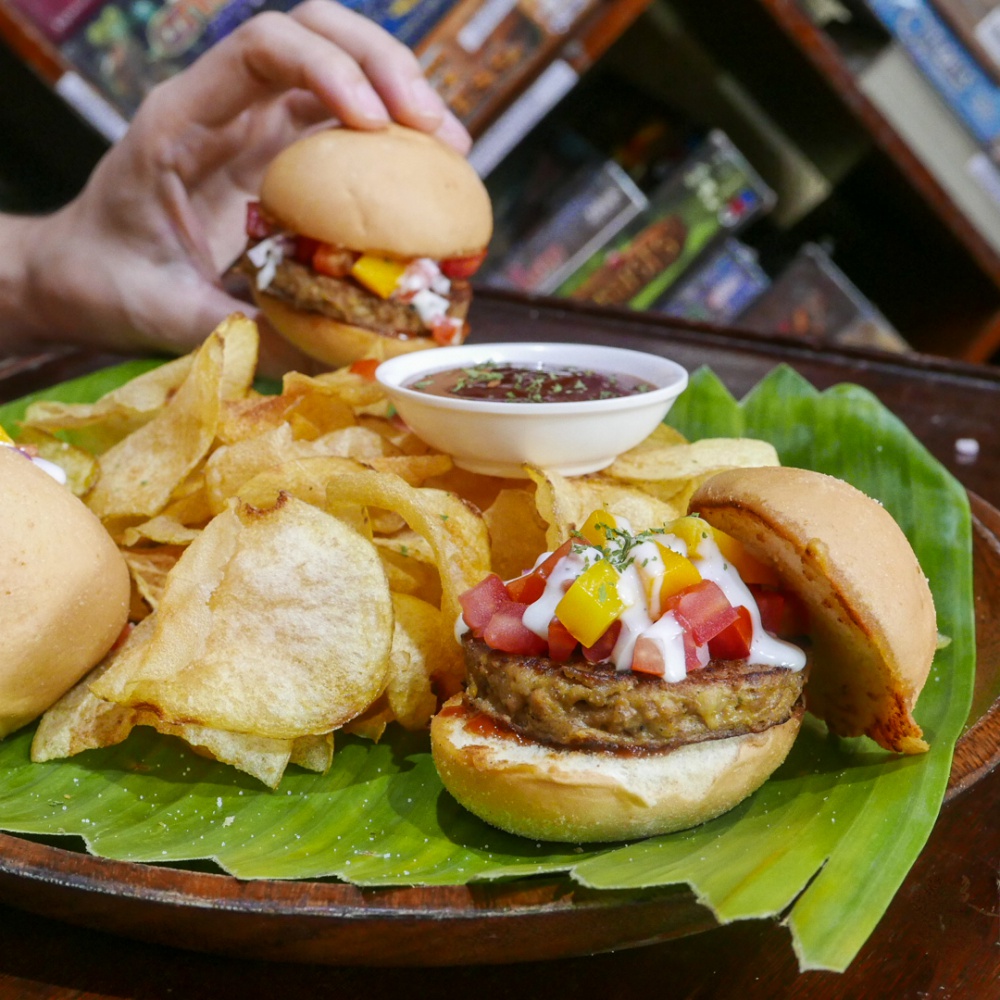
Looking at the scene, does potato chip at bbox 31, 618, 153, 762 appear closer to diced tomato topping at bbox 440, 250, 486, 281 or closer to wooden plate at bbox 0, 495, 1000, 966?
wooden plate at bbox 0, 495, 1000, 966

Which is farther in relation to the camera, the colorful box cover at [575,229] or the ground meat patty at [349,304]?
the colorful box cover at [575,229]

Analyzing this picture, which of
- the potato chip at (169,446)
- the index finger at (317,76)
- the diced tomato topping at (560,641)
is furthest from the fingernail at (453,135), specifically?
the diced tomato topping at (560,641)

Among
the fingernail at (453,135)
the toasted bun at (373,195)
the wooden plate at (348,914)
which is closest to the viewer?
the wooden plate at (348,914)

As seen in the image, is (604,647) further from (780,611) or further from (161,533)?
(161,533)

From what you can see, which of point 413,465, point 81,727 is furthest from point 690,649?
point 81,727

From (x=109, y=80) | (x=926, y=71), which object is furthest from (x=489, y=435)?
(x=926, y=71)

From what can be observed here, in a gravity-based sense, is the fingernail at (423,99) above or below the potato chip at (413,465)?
above

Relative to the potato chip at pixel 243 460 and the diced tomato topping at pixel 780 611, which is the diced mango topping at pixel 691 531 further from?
the potato chip at pixel 243 460
